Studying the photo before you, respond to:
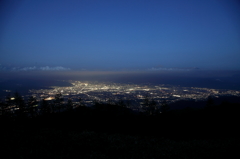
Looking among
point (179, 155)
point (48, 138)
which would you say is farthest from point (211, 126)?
point (48, 138)

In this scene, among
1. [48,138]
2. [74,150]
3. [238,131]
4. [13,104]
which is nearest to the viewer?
[74,150]

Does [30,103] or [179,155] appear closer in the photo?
[179,155]

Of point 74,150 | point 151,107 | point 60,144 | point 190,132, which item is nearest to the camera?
point 74,150

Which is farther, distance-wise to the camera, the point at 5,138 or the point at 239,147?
the point at 5,138

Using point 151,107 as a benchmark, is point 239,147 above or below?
above

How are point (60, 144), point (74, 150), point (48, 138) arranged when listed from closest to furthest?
point (74, 150) < point (60, 144) < point (48, 138)

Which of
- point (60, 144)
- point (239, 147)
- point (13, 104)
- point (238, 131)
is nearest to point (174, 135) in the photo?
point (239, 147)

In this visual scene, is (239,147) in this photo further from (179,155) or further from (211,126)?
(211,126)

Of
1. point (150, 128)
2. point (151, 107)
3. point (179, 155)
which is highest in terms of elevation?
point (179, 155)

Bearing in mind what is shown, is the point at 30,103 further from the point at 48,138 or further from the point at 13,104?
the point at 48,138
